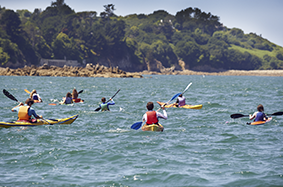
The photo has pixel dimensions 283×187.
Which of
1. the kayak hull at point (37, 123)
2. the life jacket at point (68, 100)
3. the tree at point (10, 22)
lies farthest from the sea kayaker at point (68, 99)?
the tree at point (10, 22)

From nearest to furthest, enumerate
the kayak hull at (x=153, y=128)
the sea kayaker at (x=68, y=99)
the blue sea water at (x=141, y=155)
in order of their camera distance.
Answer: the blue sea water at (x=141, y=155) < the kayak hull at (x=153, y=128) < the sea kayaker at (x=68, y=99)

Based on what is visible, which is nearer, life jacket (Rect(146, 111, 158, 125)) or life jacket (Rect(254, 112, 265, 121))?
life jacket (Rect(146, 111, 158, 125))

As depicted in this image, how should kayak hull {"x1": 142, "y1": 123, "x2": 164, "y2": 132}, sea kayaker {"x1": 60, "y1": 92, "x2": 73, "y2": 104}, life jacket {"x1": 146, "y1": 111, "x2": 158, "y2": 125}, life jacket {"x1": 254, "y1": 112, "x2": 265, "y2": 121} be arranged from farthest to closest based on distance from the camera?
1. sea kayaker {"x1": 60, "y1": 92, "x2": 73, "y2": 104}
2. life jacket {"x1": 254, "y1": 112, "x2": 265, "y2": 121}
3. kayak hull {"x1": 142, "y1": 123, "x2": 164, "y2": 132}
4. life jacket {"x1": 146, "y1": 111, "x2": 158, "y2": 125}

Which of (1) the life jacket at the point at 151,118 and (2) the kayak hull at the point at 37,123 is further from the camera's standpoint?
(2) the kayak hull at the point at 37,123

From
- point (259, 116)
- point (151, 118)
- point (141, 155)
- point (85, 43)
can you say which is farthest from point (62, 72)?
point (141, 155)

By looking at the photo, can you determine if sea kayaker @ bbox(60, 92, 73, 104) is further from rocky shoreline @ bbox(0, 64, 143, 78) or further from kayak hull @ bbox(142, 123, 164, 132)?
rocky shoreline @ bbox(0, 64, 143, 78)

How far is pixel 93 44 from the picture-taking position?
14775cm

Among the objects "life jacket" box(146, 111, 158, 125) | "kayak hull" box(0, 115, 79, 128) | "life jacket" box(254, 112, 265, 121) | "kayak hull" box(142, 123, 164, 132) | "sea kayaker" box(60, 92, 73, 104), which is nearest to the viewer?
"life jacket" box(146, 111, 158, 125)

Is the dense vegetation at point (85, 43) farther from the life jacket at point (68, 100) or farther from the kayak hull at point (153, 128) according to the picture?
the kayak hull at point (153, 128)

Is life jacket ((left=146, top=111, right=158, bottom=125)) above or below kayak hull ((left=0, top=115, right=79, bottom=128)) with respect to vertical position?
above

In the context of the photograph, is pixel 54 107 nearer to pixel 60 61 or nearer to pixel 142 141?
pixel 142 141

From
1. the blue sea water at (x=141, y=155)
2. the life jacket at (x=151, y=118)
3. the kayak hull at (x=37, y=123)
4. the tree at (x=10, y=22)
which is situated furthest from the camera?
the tree at (x=10, y=22)

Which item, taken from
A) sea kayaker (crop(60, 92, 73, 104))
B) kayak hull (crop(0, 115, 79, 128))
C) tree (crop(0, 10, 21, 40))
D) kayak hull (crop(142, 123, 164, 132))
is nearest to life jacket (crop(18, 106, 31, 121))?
kayak hull (crop(0, 115, 79, 128))

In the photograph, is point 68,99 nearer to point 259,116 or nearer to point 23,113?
point 23,113
